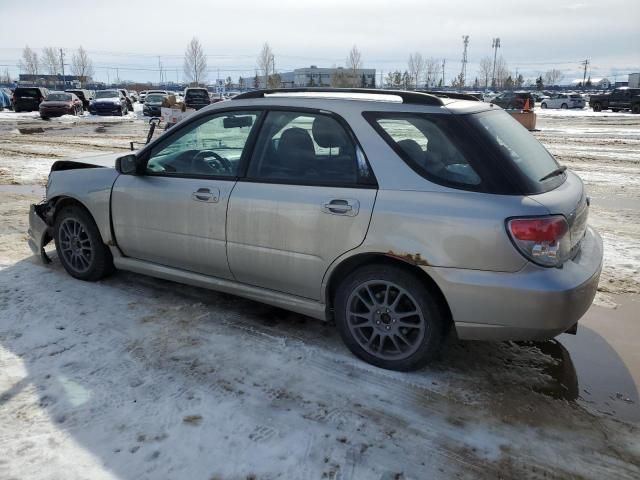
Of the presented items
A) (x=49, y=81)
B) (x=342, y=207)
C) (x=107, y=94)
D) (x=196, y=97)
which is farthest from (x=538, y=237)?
(x=49, y=81)

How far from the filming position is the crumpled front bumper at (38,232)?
5227mm

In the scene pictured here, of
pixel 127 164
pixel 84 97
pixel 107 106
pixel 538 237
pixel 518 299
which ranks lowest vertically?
pixel 518 299

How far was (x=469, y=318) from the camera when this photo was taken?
3.19 meters

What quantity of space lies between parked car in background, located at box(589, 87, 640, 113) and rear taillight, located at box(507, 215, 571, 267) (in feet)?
139

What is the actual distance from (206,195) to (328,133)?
105 centimetres

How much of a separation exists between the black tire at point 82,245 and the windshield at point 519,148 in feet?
11.1

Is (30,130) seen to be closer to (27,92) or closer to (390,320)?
(27,92)

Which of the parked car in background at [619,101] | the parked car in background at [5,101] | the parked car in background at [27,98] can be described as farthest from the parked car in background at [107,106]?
the parked car in background at [619,101]

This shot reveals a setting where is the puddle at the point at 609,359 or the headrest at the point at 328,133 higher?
the headrest at the point at 328,133

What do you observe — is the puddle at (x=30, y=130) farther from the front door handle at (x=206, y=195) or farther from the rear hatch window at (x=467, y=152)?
the rear hatch window at (x=467, y=152)

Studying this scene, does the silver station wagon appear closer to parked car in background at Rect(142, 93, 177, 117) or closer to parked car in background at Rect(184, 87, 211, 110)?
parked car in background at Rect(184, 87, 211, 110)

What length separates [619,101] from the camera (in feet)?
133

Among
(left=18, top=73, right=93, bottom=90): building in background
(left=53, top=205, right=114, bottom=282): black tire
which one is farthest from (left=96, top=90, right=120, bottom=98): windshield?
(left=18, top=73, right=93, bottom=90): building in background

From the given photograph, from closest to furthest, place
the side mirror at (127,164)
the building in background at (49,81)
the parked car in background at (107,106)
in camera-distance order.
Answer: the side mirror at (127,164)
the parked car in background at (107,106)
the building in background at (49,81)
